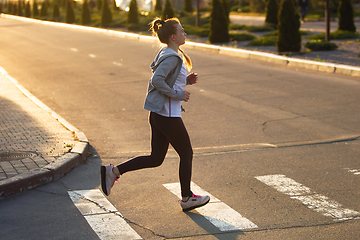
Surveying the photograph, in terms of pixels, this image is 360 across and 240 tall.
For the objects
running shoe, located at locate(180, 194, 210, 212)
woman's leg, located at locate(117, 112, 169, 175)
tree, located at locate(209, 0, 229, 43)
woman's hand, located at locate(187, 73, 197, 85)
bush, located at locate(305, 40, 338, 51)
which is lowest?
running shoe, located at locate(180, 194, 210, 212)

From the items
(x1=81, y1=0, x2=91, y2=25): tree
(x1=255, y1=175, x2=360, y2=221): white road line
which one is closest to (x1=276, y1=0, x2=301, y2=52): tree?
(x1=255, y1=175, x2=360, y2=221): white road line

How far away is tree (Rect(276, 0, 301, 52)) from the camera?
17.5 metres

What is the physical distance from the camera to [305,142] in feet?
23.3

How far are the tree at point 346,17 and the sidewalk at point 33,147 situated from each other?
16311 millimetres

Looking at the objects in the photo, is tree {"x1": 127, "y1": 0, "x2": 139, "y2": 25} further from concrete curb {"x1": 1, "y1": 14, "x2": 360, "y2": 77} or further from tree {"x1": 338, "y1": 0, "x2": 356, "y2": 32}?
tree {"x1": 338, "y1": 0, "x2": 356, "y2": 32}

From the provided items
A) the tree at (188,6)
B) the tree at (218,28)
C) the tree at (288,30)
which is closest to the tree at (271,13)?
the tree at (218,28)

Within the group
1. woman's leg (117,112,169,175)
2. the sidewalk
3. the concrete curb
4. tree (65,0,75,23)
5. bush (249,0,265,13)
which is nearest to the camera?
woman's leg (117,112,169,175)

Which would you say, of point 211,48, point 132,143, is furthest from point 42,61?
point 132,143

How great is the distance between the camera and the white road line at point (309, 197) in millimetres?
4500

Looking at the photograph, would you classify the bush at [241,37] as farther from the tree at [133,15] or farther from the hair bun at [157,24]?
the hair bun at [157,24]

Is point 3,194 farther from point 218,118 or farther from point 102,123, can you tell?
point 218,118

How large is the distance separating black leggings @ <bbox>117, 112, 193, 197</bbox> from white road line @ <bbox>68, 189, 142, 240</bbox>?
424mm

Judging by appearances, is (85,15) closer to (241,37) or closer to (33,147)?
(241,37)

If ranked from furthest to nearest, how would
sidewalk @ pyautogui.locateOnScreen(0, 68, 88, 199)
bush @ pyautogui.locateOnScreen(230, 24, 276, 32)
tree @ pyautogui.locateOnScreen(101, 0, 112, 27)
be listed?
tree @ pyautogui.locateOnScreen(101, 0, 112, 27) → bush @ pyautogui.locateOnScreen(230, 24, 276, 32) → sidewalk @ pyautogui.locateOnScreen(0, 68, 88, 199)
